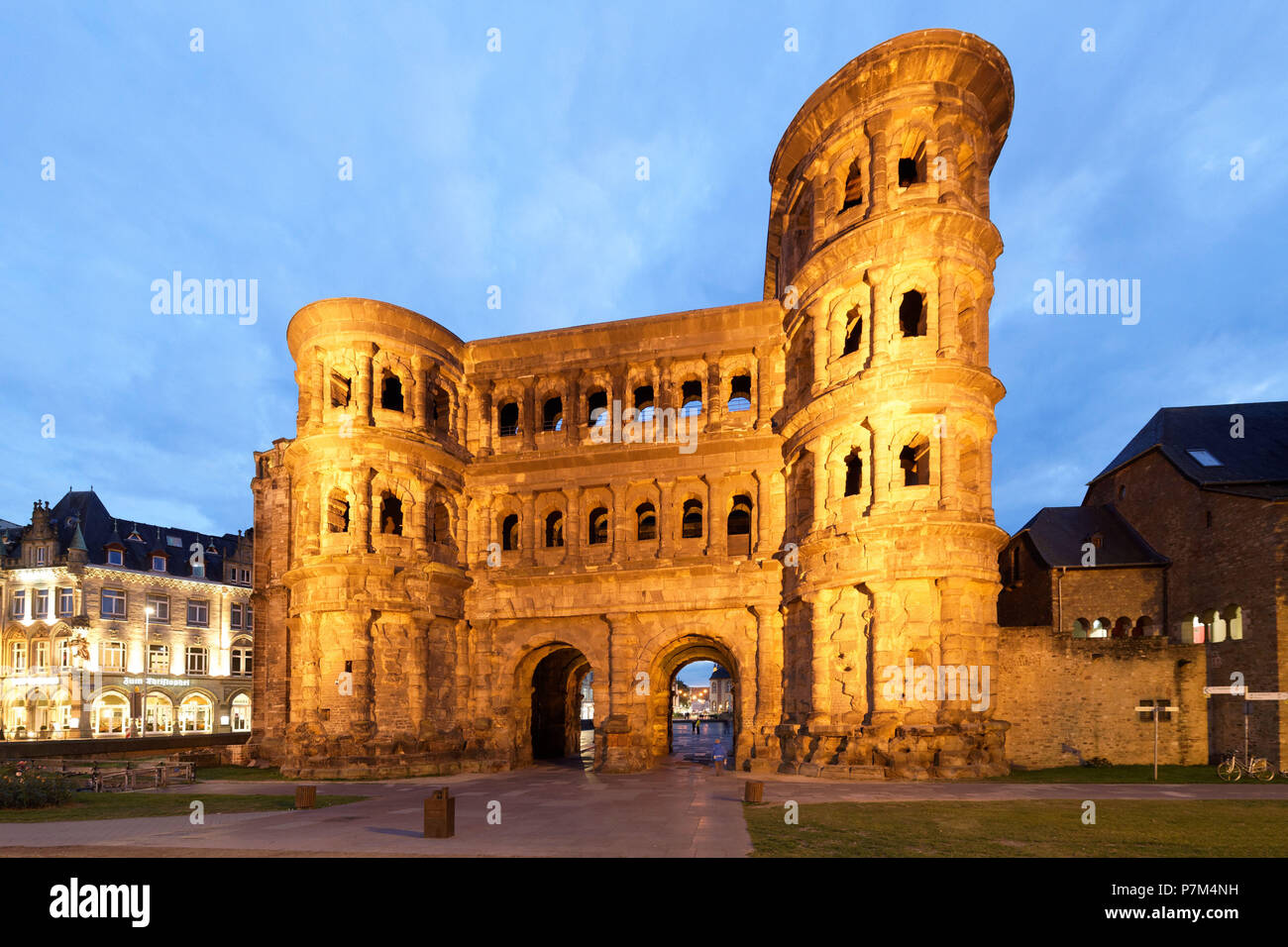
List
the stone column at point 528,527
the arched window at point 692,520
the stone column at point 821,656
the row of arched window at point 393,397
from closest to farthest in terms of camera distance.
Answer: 1. the stone column at point 821,656
2. the row of arched window at point 393,397
3. the stone column at point 528,527
4. the arched window at point 692,520

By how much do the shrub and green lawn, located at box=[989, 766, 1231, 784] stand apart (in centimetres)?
2505

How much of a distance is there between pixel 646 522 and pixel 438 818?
19.9 m

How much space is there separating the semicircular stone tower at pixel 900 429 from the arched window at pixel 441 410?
14.5 meters

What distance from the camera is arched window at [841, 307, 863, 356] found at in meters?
26.2

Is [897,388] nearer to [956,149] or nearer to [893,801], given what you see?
[956,149]

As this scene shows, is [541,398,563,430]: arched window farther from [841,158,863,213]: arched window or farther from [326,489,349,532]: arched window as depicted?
[841,158,863,213]: arched window

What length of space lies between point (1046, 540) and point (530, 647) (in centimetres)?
2300

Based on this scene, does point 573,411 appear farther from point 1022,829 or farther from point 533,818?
point 1022,829

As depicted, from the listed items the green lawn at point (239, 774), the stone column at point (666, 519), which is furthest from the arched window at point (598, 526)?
the green lawn at point (239, 774)

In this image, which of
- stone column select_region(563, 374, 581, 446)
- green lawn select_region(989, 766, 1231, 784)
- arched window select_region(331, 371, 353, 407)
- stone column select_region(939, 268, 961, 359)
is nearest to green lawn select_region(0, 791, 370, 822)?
arched window select_region(331, 371, 353, 407)

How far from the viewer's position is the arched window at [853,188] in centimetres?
2755

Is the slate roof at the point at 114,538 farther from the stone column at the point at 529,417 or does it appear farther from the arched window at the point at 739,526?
the arched window at the point at 739,526

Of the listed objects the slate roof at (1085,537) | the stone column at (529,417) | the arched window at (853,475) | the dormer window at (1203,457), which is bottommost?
the slate roof at (1085,537)

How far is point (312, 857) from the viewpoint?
1165cm
